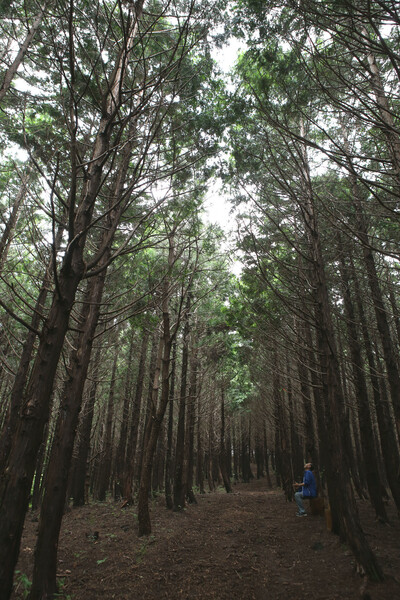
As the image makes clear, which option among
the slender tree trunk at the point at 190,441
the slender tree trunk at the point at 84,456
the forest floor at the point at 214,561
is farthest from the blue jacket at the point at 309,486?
the slender tree trunk at the point at 84,456

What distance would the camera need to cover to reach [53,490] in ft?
12.7

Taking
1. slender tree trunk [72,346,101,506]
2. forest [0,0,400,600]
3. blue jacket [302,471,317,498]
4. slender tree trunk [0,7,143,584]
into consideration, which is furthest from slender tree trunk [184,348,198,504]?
slender tree trunk [0,7,143,584]

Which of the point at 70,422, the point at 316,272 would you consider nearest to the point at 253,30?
the point at 316,272

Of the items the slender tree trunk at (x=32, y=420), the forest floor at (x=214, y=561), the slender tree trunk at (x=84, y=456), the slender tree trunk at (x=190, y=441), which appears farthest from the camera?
the slender tree trunk at (x=84, y=456)

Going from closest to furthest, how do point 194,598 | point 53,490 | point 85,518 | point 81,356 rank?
1. point 53,490
2. point 194,598
3. point 81,356
4. point 85,518

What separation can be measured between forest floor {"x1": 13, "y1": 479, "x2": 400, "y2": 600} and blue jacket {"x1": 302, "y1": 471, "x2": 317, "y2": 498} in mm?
678

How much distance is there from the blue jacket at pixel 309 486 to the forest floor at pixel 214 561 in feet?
2.22

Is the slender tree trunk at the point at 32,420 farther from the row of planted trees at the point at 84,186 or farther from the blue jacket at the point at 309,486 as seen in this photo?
the blue jacket at the point at 309,486

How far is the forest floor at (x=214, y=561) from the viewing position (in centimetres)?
425

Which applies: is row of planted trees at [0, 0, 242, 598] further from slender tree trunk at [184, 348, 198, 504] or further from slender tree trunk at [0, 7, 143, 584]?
slender tree trunk at [184, 348, 198, 504]

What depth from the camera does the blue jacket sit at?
8.78 meters

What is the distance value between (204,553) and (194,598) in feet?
6.69

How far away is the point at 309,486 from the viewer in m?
8.89

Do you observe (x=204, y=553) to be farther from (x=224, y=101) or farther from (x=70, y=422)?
(x=224, y=101)
